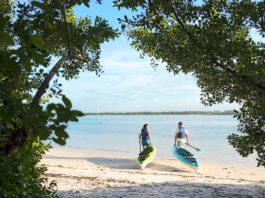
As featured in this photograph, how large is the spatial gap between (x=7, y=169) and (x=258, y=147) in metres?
4.37

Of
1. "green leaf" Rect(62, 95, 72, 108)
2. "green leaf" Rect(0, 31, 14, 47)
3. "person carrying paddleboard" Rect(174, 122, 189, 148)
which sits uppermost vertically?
"person carrying paddleboard" Rect(174, 122, 189, 148)

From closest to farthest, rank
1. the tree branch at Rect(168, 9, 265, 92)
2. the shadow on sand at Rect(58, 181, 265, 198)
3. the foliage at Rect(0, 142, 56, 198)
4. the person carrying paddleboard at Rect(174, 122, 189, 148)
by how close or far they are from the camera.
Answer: the foliage at Rect(0, 142, 56, 198)
the tree branch at Rect(168, 9, 265, 92)
the shadow on sand at Rect(58, 181, 265, 198)
the person carrying paddleboard at Rect(174, 122, 189, 148)

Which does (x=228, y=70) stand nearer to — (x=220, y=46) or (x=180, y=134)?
(x=220, y=46)

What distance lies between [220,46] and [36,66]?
9.16ft

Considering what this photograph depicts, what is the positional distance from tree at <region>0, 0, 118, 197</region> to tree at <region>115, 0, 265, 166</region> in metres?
1.02

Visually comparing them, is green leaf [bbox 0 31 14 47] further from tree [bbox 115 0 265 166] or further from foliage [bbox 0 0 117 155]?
tree [bbox 115 0 265 166]

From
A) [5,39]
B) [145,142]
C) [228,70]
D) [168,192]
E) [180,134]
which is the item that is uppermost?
[180,134]

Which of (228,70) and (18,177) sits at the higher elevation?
(228,70)

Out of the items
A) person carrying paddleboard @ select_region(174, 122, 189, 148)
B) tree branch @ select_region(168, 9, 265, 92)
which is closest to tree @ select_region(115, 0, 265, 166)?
tree branch @ select_region(168, 9, 265, 92)

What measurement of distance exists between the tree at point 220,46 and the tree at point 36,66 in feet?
3.34

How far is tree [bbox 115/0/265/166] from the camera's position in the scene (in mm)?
6012

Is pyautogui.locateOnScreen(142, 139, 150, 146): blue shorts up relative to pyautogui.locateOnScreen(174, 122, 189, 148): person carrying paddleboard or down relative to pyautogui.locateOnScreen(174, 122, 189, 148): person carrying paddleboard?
down


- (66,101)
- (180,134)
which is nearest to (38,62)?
(66,101)

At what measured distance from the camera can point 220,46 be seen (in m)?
5.91
